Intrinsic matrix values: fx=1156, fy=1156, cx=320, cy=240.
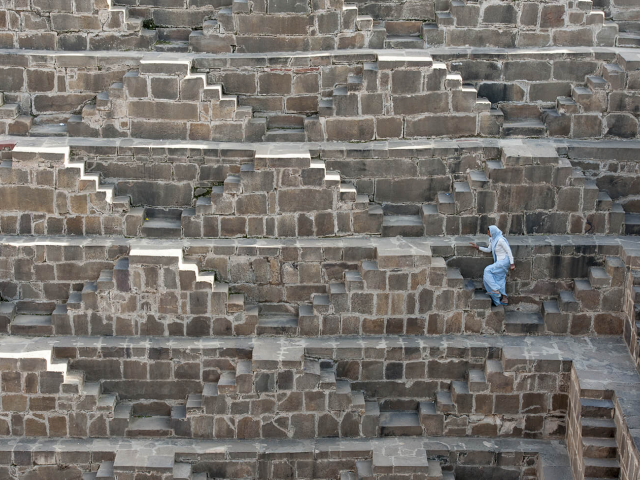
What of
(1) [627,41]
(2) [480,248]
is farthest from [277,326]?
(1) [627,41]

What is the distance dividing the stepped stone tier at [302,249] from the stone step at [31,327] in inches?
1.9

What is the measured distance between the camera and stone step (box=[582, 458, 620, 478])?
18.1 m

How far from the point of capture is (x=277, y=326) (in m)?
20.0

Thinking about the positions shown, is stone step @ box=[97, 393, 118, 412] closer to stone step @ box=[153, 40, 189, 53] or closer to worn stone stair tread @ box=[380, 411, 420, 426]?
worn stone stair tread @ box=[380, 411, 420, 426]

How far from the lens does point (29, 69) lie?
68.4 ft

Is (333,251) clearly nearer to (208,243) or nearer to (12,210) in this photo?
(208,243)

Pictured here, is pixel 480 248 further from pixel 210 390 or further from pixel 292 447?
pixel 210 390

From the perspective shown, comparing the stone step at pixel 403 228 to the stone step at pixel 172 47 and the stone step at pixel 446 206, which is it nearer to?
the stone step at pixel 446 206

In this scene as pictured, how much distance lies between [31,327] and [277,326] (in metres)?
4.24

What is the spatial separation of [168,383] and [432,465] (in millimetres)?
4712

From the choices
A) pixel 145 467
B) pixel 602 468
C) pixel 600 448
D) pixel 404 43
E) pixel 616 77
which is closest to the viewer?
pixel 602 468

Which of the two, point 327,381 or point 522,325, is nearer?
point 327,381

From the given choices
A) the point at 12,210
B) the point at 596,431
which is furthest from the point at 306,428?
the point at 12,210

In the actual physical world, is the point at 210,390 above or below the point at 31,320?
below
